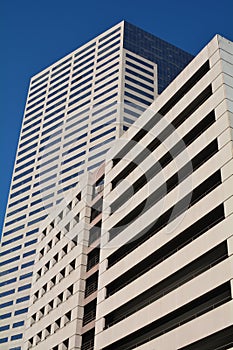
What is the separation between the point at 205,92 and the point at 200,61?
3.09 metres

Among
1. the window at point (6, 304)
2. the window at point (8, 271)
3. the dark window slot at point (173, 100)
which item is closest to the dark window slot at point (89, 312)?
the dark window slot at point (173, 100)

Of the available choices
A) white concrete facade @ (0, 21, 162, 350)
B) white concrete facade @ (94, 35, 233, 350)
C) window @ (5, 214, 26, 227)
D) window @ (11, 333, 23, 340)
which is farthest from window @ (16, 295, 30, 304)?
white concrete facade @ (94, 35, 233, 350)

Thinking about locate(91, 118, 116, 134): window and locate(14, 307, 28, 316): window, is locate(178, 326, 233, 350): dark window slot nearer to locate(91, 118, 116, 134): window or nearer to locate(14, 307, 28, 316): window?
locate(91, 118, 116, 134): window

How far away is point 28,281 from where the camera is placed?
94.4 metres

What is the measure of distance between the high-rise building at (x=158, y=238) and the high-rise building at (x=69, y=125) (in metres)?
39.0

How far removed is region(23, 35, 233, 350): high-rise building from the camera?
31019mm

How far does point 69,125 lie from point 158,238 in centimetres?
7270

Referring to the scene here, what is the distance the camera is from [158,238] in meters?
37.7

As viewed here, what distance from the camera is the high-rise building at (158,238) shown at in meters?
31.0

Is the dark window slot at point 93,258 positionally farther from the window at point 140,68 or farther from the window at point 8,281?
the window at point 140,68

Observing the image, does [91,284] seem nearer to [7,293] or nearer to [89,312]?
[89,312]

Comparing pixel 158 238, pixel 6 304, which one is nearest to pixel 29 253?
pixel 6 304

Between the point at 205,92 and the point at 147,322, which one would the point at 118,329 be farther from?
the point at 205,92

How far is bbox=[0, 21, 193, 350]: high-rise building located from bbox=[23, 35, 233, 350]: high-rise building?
39005 millimetres
